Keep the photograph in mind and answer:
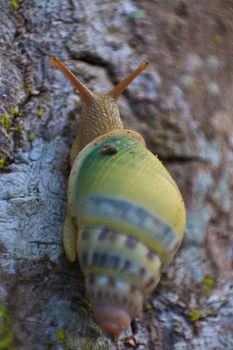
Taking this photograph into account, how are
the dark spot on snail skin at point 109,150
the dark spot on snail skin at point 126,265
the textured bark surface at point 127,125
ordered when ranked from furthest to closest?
the textured bark surface at point 127,125 < the dark spot on snail skin at point 109,150 < the dark spot on snail skin at point 126,265

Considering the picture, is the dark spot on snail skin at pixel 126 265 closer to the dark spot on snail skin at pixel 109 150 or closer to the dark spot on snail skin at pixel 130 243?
the dark spot on snail skin at pixel 130 243

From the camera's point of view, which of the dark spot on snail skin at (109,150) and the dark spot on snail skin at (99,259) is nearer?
the dark spot on snail skin at (99,259)

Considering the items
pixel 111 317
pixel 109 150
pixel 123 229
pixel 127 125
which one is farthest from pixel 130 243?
pixel 127 125

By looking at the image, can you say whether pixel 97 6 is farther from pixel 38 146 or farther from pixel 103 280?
pixel 103 280

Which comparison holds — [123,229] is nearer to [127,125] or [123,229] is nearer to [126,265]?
[126,265]

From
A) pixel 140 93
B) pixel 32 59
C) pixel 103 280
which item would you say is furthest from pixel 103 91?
pixel 103 280

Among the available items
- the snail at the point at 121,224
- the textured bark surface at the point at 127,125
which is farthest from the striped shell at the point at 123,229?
the textured bark surface at the point at 127,125

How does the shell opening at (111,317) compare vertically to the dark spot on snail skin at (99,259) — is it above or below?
below
